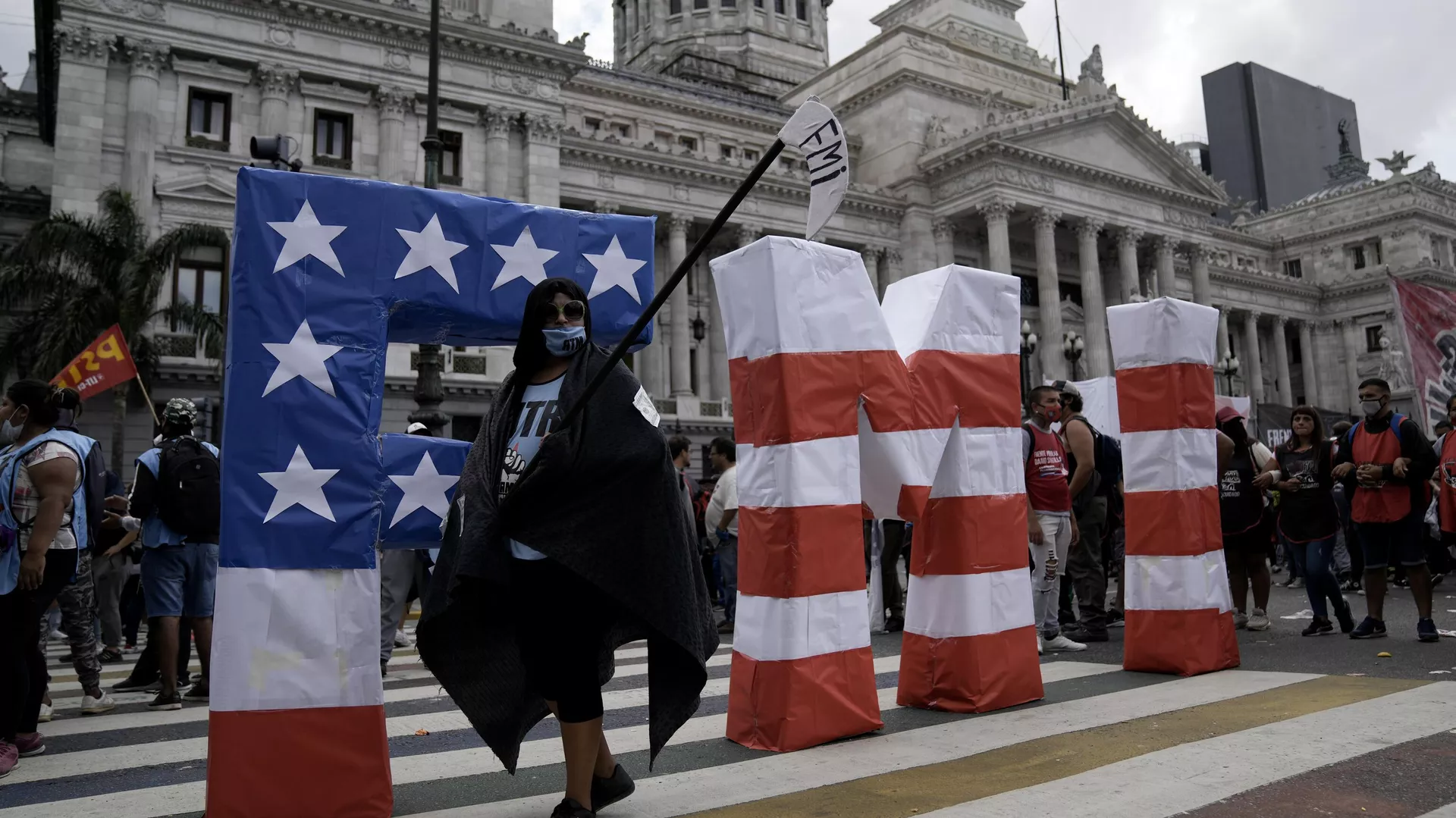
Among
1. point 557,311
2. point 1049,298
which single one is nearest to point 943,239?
point 1049,298

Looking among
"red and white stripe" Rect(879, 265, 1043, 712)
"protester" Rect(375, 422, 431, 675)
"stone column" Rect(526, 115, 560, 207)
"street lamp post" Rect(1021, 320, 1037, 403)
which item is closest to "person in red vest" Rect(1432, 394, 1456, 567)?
"red and white stripe" Rect(879, 265, 1043, 712)

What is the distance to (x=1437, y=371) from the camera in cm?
1417

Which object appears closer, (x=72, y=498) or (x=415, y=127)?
(x=72, y=498)

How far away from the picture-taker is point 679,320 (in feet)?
118

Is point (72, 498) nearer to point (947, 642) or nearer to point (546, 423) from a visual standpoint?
point (546, 423)

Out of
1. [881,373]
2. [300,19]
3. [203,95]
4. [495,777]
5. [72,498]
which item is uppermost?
[300,19]

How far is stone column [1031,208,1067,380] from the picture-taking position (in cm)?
4084

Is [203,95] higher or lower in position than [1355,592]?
higher

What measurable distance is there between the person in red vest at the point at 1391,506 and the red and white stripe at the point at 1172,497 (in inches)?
86.1

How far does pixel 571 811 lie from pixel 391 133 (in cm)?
2701

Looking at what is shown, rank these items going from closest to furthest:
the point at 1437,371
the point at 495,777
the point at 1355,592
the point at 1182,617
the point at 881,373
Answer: the point at 495,777 < the point at 881,373 < the point at 1182,617 < the point at 1355,592 < the point at 1437,371

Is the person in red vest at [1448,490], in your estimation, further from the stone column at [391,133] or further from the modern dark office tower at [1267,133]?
the modern dark office tower at [1267,133]

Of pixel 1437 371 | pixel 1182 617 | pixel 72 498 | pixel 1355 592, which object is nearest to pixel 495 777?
pixel 72 498

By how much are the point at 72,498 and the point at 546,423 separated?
11.7 feet
